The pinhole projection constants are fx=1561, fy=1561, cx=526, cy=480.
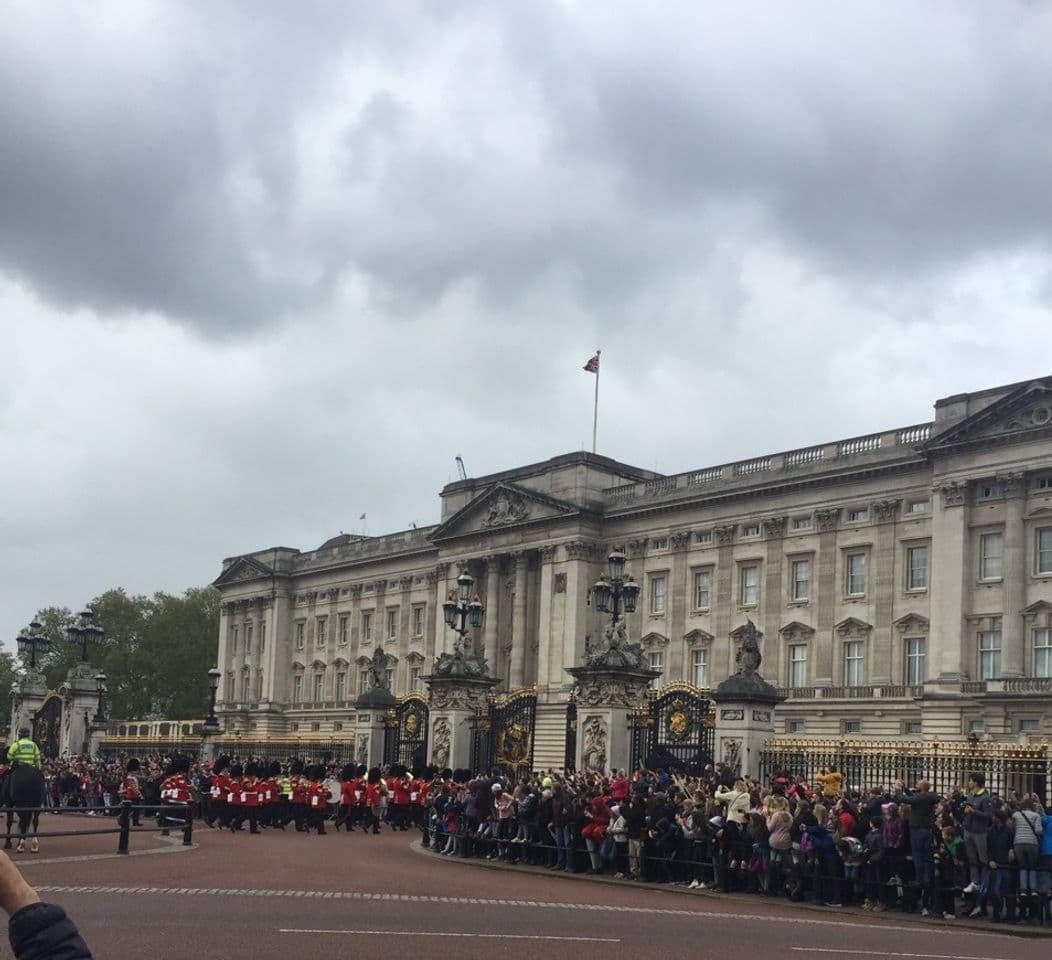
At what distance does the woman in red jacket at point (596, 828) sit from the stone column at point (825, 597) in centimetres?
4315

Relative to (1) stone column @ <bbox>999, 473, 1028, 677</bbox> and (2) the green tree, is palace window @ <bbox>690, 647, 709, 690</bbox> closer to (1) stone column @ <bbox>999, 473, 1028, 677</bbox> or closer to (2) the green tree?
(1) stone column @ <bbox>999, 473, 1028, 677</bbox>

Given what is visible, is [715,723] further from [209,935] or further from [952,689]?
[952,689]

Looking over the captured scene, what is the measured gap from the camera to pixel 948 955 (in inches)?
599

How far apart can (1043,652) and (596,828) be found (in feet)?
123

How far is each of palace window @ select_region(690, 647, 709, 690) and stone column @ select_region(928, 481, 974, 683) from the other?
535 inches

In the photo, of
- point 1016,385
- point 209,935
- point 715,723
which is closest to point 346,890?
point 209,935

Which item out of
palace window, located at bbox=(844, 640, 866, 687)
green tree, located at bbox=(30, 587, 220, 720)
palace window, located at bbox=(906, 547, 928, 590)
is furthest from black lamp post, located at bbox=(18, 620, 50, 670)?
green tree, located at bbox=(30, 587, 220, 720)

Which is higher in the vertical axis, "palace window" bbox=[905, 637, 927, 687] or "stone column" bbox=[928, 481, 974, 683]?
"stone column" bbox=[928, 481, 974, 683]

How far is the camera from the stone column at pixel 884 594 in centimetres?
6431

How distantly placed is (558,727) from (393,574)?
37297mm

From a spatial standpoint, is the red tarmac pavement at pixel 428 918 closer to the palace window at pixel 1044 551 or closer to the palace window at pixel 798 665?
the palace window at pixel 1044 551

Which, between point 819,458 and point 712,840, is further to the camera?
point 819,458

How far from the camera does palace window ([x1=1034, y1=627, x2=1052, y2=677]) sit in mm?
57156

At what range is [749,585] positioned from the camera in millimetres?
71688
